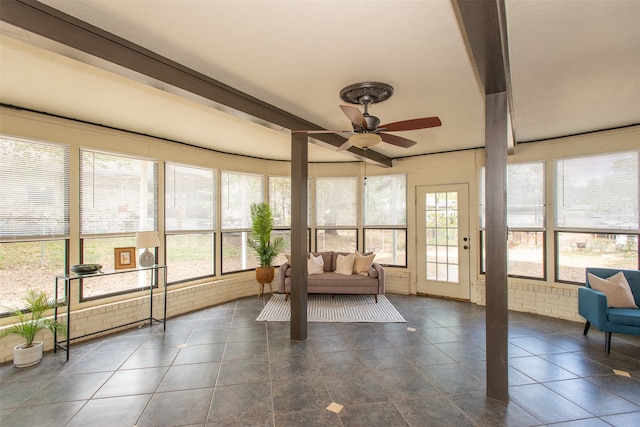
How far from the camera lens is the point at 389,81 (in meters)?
2.73

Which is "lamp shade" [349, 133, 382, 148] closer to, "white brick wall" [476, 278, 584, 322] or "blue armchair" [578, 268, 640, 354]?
"blue armchair" [578, 268, 640, 354]

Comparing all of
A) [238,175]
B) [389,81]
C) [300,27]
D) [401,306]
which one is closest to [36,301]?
[238,175]

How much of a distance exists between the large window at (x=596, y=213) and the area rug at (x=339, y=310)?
2.78 meters

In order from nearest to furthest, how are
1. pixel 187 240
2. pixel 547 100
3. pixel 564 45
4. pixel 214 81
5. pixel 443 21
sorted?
pixel 443 21
pixel 564 45
pixel 214 81
pixel 547 100
pixel 187 240

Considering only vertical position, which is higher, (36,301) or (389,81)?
(389,81)

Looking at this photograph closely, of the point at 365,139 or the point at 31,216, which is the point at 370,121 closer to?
the point at 365,139

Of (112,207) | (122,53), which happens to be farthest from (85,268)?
(122,53)

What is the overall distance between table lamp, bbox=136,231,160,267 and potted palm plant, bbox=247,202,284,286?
1.84 m

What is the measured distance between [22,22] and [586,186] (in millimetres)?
6309

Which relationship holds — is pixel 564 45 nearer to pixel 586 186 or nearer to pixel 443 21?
pixel 443 21

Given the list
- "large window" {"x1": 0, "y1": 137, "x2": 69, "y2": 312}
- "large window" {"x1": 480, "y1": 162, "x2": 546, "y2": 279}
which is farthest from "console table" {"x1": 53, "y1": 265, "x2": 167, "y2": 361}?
"large window" {"x1": 480, "y1": 162, "x2": 546, "y2": 279}

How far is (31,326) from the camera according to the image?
3254 mm

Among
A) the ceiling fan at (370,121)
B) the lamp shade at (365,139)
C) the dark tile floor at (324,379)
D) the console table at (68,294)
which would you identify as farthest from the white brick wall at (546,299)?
the console table at (68,294)

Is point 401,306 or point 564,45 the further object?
point 401,306
